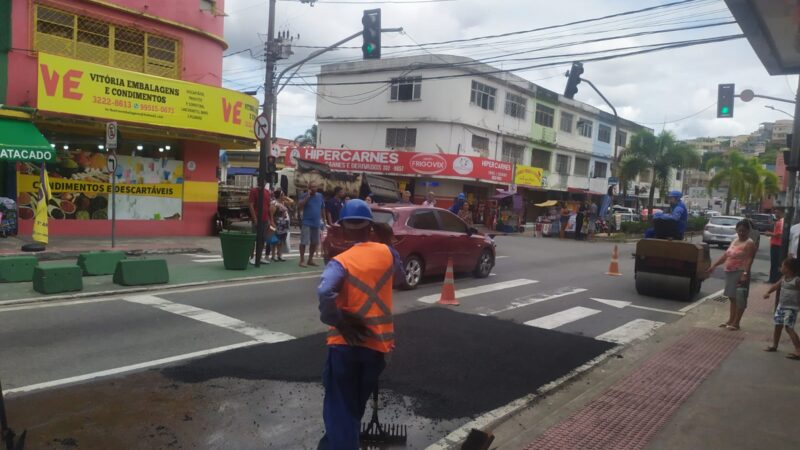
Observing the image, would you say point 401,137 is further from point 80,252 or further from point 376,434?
point 376,434

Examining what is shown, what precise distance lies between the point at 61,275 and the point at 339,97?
3003cm

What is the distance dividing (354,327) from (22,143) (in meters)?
13.1

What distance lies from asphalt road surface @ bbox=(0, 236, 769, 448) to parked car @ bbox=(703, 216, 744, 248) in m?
16.9

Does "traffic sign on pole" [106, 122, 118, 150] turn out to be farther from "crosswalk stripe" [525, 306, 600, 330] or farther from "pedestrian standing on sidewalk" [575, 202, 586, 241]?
"pedestrian standing on sidewalk" [575, 202, 586, 241]

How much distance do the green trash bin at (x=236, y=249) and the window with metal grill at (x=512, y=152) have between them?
2762 cm

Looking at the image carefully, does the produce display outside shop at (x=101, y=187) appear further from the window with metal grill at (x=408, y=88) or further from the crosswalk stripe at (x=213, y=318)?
the window with metal grill at (x=408, y=88)

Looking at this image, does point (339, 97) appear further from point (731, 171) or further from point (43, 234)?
point (731, 171)

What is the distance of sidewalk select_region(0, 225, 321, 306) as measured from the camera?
9008mm

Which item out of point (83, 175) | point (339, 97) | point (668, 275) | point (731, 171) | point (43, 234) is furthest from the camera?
point (731, 171)

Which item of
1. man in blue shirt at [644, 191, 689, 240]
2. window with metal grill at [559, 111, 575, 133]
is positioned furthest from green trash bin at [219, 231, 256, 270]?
window with metal grill at [559, 111, 575, 133]

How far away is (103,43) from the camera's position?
1570 centimetres

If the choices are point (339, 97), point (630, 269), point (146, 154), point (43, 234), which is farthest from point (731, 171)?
point (43, 234)

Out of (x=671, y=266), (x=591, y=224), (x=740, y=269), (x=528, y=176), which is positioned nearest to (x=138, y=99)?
(x=671, y=266)

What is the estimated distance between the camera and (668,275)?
11.3 metres
